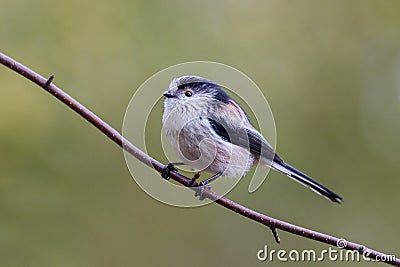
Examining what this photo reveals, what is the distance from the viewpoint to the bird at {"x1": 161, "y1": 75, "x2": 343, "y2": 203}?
8.71 ft

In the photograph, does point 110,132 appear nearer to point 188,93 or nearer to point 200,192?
point 200,192

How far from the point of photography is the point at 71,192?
4.78 metres

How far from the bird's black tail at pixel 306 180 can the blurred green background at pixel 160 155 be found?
2.27 metres

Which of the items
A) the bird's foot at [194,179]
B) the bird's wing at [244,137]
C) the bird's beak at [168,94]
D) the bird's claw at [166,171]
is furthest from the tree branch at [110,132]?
the bird's wing at [244,137]

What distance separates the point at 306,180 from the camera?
280cm

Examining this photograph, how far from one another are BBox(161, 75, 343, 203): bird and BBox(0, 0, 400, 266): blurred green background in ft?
7.43

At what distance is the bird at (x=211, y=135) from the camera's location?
266 cm

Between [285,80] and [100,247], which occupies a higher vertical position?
[285,80]

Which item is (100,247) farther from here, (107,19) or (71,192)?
(107,19)

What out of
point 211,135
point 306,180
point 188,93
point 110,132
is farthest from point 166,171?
point 306,180

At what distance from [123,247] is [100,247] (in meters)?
0.21

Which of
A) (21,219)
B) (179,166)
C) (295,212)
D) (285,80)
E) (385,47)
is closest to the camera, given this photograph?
(179,166)

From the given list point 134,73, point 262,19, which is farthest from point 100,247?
point 262,19

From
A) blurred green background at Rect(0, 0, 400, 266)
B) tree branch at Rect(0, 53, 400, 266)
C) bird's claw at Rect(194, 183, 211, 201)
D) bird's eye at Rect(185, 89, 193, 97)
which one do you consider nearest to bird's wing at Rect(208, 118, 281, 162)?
bird's eye at Rect(185, 89, 193, 97)
